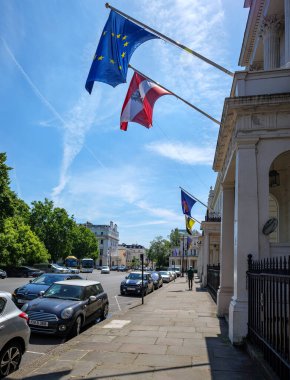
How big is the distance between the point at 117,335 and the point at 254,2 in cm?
1251

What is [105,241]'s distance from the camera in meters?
162

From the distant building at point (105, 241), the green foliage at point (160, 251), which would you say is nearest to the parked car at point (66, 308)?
the green foliage at point (160, 251)

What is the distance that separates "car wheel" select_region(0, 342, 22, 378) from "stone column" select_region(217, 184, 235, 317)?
8.36 metres

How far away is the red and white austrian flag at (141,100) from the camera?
11672 millimetres

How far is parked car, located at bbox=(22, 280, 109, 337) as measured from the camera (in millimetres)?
10359

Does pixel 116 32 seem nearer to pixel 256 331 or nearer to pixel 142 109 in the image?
pixel 142 109

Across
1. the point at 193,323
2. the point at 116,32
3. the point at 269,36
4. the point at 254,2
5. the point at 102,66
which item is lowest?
the point at 193,323

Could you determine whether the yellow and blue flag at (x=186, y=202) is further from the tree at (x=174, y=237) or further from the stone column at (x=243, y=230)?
the tree at (x=174, y=237)

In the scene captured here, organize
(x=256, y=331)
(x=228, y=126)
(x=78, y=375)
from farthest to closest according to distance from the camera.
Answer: (x=228, y=126)
(x=256, y=331)
(x=78, y=375)

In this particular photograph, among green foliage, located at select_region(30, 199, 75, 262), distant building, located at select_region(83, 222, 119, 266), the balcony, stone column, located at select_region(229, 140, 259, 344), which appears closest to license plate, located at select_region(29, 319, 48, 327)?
stone column, located at select_region(229, 140, 259, 344)

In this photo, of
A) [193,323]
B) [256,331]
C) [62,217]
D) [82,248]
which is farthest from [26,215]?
[256,331]

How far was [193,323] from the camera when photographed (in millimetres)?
12789

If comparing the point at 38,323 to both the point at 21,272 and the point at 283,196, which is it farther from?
the point at 21,272

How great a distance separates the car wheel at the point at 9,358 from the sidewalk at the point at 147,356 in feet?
0.43
